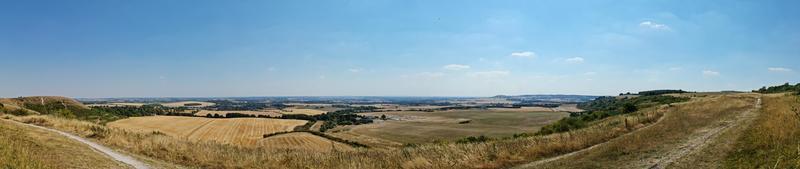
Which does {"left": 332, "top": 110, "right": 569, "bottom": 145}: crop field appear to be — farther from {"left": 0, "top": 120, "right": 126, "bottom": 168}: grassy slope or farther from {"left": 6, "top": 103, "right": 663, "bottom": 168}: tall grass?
{"left": 0, "top": 120, "right": 126, "bottom": 168}: grassy slope

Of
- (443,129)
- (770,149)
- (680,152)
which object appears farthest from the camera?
(443,129)

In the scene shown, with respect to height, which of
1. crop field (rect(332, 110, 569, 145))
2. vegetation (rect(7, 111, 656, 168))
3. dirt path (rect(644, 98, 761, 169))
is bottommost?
crop field (rect(332, 110, 569, 145))

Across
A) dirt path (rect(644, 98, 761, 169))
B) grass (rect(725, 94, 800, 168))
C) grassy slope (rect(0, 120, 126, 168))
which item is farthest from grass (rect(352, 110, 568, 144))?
grassy slope (rect(0, 120, 126, 168))

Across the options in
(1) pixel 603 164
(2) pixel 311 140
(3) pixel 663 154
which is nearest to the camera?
(1) pixel 603 164

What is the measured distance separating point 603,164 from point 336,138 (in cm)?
7107

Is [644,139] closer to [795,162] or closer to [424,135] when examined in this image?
[795,162]

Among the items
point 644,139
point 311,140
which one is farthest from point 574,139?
point 311,140

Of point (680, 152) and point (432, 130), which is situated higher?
point (680, 152)

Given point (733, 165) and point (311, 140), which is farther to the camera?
point (311, 140)

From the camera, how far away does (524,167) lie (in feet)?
41.1

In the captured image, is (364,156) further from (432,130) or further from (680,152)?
(432,130)

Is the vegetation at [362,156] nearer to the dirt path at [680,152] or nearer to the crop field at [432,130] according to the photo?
the dirt path at [680,152]

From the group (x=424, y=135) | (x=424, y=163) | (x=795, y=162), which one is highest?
(x=795, y=162)

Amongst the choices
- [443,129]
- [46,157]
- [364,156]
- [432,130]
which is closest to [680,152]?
[364,156]
